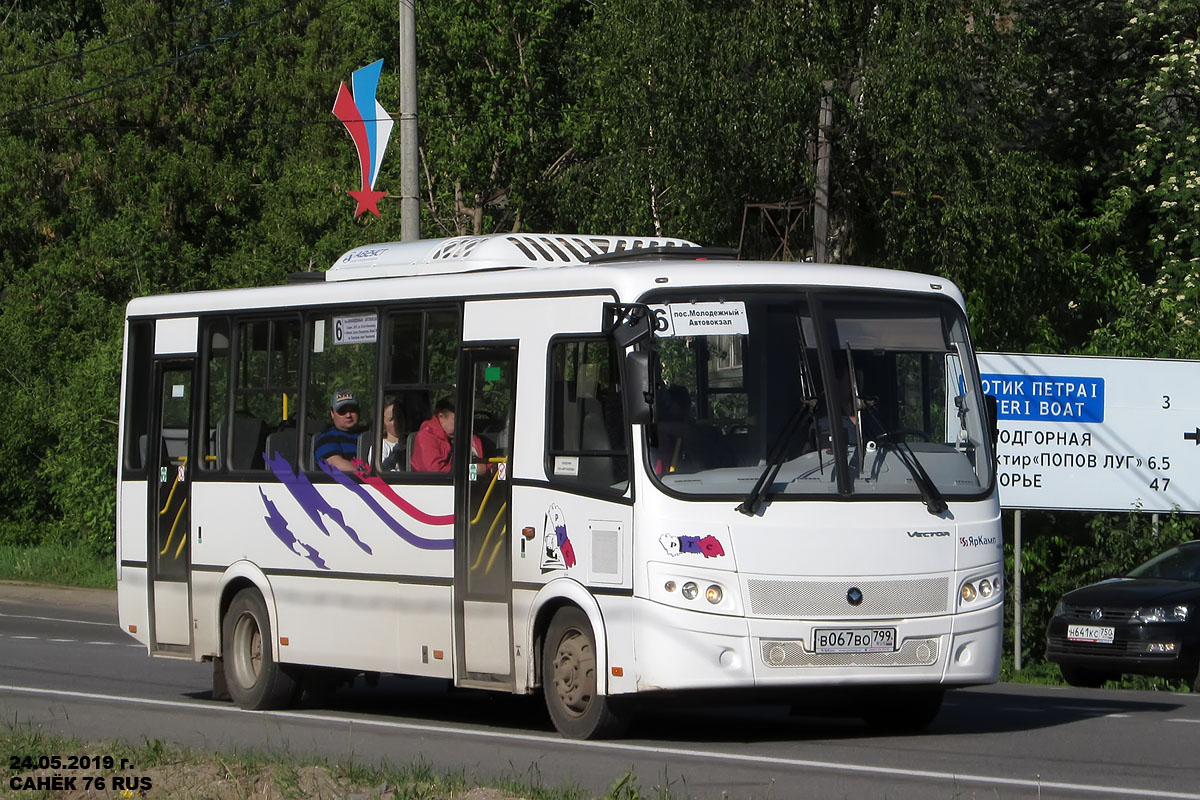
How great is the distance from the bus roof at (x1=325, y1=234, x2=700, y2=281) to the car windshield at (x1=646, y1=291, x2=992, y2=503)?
1.75 metres

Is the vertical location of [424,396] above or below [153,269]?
below

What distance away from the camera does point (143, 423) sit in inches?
625

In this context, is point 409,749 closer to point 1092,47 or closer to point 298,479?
point 298,479

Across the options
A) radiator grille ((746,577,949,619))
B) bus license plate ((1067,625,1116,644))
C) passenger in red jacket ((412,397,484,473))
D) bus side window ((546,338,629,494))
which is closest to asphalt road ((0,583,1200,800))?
radiator grille ((746,577,949,619))

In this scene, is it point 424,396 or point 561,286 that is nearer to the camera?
point 561,286

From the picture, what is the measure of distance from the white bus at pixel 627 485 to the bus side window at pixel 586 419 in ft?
0.06

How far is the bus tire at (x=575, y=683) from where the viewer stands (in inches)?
454

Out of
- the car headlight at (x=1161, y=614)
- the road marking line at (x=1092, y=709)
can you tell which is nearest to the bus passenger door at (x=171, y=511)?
the road marking line at (x=1092, y=709)

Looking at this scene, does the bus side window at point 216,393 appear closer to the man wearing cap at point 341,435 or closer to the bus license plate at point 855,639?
the man wearing cap at point 341,435

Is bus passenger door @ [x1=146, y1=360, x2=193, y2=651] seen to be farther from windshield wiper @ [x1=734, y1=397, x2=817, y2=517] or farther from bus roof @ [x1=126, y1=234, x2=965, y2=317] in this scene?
windshield wiper @ [x1=734, y1=397, x2=817, y2=517]

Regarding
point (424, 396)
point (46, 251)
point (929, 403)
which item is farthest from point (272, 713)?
point (46, 251)

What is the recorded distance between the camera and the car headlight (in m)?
18.8

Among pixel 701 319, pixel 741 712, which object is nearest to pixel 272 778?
pixel 701 319

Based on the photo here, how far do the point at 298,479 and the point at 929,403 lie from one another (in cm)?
459
